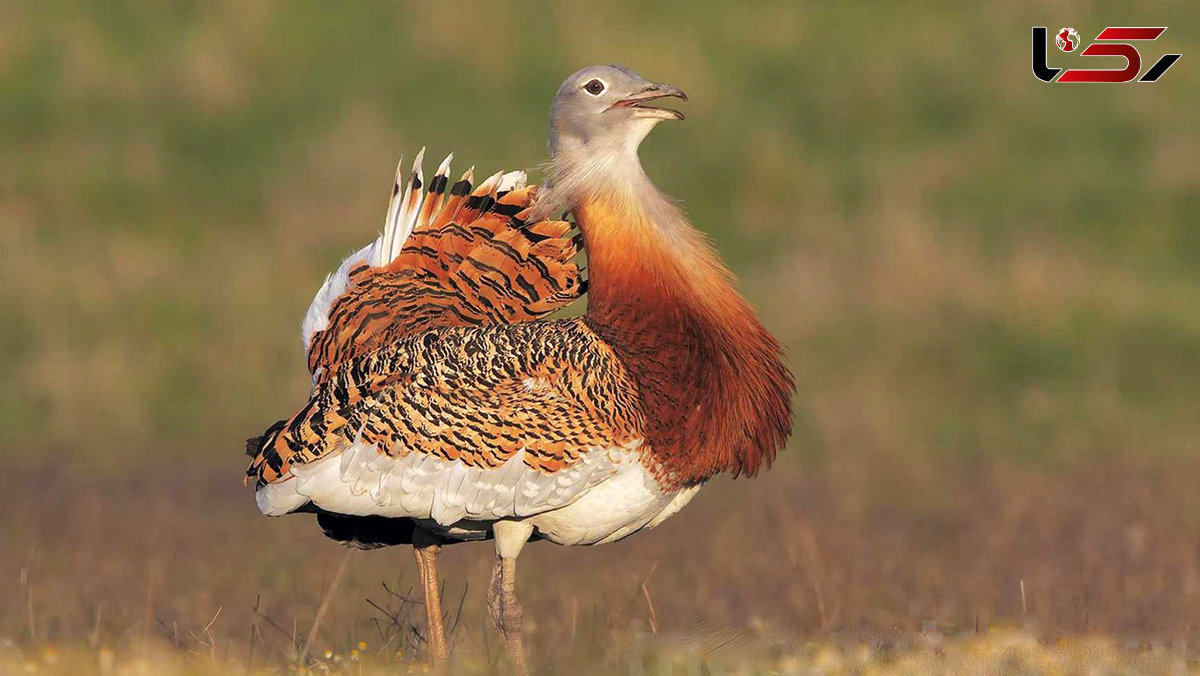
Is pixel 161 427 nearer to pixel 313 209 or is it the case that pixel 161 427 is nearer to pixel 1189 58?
pixel 313 209

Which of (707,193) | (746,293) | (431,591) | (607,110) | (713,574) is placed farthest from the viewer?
(707,193)

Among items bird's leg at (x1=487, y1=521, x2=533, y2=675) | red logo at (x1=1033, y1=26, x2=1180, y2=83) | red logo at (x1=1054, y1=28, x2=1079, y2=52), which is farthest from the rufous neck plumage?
red logo at (x1=1054, y1=28, x2=1079, y2=52)

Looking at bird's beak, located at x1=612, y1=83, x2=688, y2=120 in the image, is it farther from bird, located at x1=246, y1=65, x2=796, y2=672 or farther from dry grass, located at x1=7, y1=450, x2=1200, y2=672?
dry grass, located at x1=7, y1=450, x2=1200, y2=672

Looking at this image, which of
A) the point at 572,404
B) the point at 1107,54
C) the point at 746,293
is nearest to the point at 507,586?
the point at 572,404

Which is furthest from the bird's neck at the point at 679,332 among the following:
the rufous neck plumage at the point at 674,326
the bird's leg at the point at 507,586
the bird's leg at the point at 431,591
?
the bird's leg at the point at 431,591

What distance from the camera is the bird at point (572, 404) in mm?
5625

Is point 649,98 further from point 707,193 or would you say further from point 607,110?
point 707,193

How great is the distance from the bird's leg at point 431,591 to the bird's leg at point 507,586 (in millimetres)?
219

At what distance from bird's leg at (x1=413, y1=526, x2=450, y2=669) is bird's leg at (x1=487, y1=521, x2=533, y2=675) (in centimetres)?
22

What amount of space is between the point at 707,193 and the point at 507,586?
9120 millimetres

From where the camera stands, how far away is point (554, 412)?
563 centimetres

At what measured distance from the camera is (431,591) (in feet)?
20.2

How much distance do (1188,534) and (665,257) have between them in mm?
4459

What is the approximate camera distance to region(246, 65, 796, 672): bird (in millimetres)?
5625
